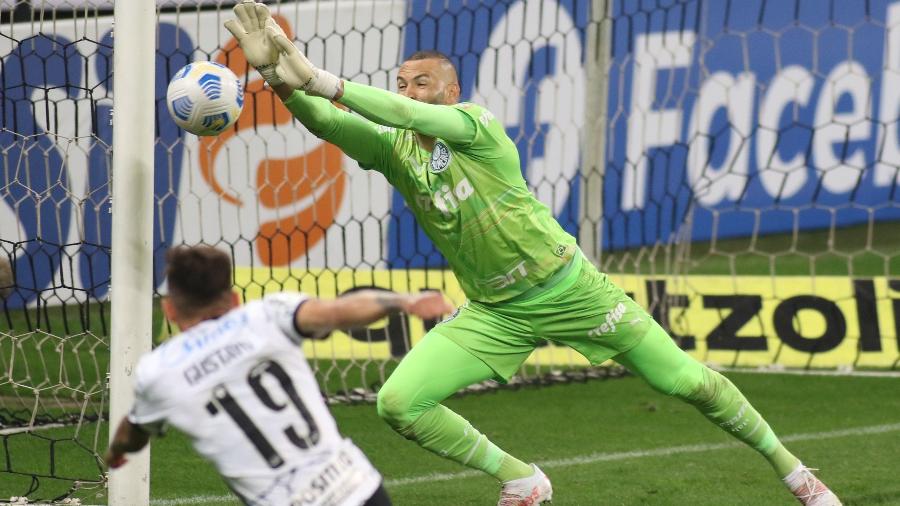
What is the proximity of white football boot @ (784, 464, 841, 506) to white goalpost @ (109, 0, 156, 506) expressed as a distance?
2693mm

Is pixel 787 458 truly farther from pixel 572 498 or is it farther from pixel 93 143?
pixel 93 143

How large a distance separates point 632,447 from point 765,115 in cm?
601

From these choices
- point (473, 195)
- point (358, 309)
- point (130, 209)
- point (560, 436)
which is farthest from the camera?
point (560, 436)

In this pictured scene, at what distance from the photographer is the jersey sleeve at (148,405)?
3951 millimetres

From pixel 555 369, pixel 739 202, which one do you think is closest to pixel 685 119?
pixel 739 202

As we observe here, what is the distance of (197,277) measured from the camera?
4.03 m

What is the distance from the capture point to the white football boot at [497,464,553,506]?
5.99m

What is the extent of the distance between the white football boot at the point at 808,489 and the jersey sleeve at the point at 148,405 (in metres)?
3.00

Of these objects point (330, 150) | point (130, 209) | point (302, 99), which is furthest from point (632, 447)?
point (330, 150)

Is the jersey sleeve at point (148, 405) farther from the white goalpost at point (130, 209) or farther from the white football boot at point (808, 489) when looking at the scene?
the white football boot at point (808, 489)

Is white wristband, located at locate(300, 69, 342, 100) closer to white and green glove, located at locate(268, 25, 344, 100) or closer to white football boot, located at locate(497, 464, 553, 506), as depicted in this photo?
white and green glove, located at locate(268, 25, 344, 100)

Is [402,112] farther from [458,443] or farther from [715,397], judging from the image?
[715,397]

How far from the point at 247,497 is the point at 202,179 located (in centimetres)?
817

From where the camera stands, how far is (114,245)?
18.6ft
